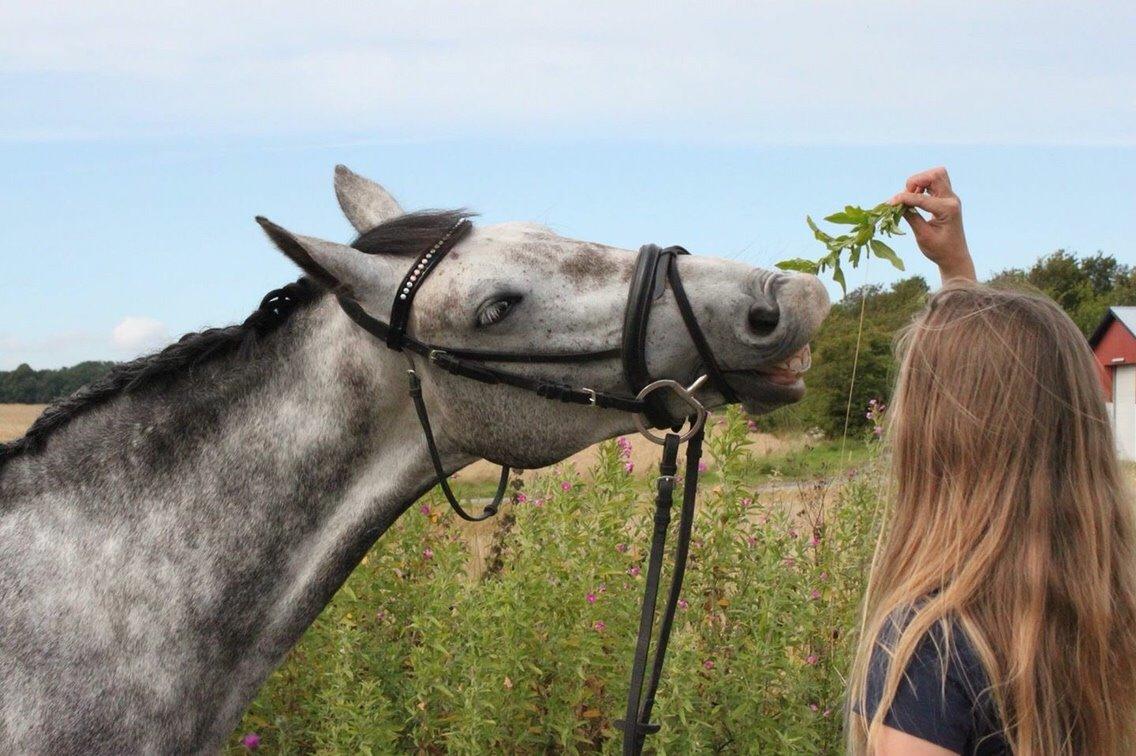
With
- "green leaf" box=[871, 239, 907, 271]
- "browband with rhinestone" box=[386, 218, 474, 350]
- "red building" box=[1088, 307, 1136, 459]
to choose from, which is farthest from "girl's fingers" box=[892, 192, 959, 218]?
"red building" box=[1088, 307, 1136, 459]

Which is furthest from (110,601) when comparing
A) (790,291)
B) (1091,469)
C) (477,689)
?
(1091,469)

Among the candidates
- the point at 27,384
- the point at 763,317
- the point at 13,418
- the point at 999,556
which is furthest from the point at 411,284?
the point at 27,384

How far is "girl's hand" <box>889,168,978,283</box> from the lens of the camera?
2539 mm

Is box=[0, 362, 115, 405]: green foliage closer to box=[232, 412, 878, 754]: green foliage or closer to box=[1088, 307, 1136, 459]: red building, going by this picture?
box=[232, 412, 878, 754]: green foliage

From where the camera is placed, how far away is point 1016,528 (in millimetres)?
1753

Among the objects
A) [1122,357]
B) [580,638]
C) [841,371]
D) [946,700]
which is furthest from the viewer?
[1122,357]

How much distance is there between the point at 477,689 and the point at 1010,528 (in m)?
2.11

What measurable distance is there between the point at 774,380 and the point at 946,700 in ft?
3.22

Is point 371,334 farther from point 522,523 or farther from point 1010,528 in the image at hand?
point 522,523

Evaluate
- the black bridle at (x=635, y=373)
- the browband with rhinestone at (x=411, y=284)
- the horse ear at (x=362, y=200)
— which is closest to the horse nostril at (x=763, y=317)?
the black bridle at (x=635, y=373)

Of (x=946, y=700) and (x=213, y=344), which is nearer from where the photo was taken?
(x=946, y=700)

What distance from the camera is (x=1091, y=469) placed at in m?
1.80

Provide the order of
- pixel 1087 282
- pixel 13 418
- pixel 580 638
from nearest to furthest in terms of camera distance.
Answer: pixel 580 638 < pixel 13 418 < pixel 1087 282

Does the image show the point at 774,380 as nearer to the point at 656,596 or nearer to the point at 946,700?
the point at 656,596
